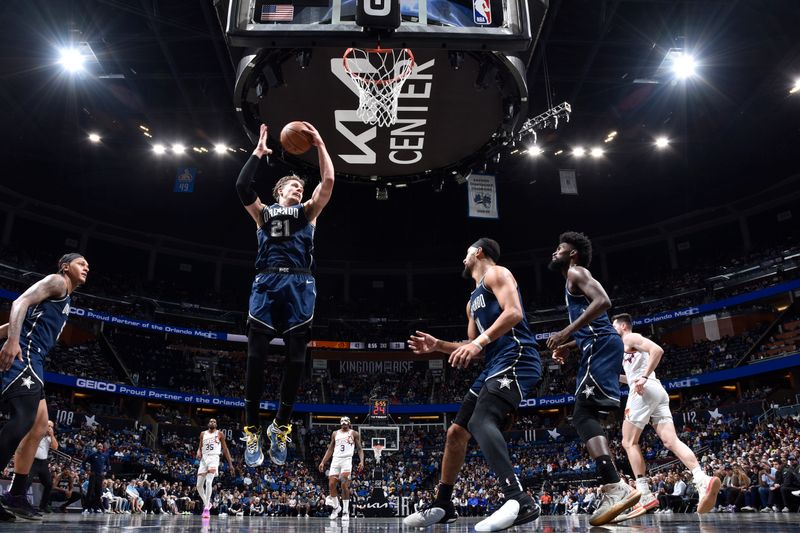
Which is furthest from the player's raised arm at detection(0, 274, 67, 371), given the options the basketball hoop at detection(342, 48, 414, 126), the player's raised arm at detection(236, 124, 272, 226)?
the basketball hoop at detection(342, 48, 414, 126)

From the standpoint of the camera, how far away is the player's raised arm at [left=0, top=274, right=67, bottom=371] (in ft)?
14.4

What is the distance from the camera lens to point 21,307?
15.3ft

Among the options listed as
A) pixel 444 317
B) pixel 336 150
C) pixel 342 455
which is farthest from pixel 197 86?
pixel 444 317

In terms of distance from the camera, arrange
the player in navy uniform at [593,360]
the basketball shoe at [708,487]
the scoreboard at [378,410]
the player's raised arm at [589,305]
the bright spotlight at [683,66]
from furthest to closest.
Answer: the scoreboard at [378,410], the bright spotlight at [683,66], the basketball shoe at [708,487], the player's raised arm at [589,305], the player in navy uniform at [593,360]

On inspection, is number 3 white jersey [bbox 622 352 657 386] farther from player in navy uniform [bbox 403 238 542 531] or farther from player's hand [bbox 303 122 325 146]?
player's hand [bbox 303 122 325 146]

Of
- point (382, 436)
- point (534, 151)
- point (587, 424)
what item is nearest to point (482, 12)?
point (587, 424)

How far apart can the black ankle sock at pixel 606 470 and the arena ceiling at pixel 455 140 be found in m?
14.5

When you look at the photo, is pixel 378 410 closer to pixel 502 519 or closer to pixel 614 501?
pixel 614 501

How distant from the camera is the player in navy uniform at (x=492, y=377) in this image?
3.90 metres

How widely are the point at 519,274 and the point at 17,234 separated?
28.1m

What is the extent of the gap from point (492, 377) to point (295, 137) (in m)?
2.59

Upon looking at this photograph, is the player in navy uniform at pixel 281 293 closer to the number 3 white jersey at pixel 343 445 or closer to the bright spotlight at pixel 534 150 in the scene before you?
the number 3 white jersey at pixel 343 445

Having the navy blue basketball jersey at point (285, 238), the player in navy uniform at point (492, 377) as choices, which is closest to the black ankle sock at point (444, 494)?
the player in navy uniform at point (492, 377)

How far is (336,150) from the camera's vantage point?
10133mm
